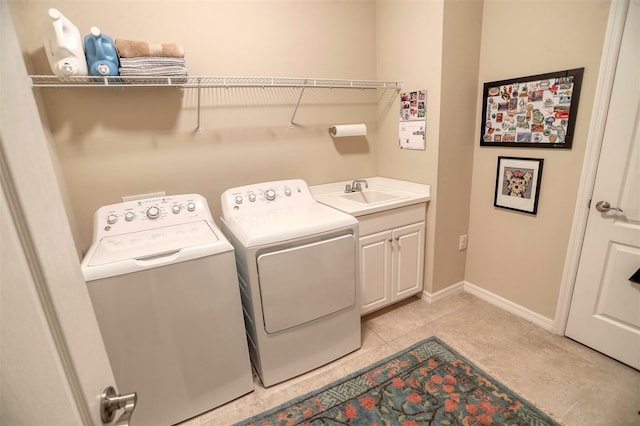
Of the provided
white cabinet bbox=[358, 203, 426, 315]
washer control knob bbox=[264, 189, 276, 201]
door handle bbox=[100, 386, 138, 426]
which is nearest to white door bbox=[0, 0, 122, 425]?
door handle bbox=[100, 386, 138, 426]

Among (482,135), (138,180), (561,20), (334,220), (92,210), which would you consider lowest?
(334,220)

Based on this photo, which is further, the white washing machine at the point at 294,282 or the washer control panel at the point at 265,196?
the washer control panel at the point at 265,196

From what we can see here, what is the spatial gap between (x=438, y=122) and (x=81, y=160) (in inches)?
93.2

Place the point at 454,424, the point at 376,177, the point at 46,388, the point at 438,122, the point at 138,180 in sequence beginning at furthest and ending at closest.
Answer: the point at 376,177 < the point at 438,122 < the point at 138,180 < the point at 454,424 < the point at 46,388

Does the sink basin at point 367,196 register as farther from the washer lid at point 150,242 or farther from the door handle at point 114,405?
the door handle at point 114,405

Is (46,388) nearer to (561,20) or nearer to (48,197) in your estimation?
(48,197)

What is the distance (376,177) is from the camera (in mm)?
2932

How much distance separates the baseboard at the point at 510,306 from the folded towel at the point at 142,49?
284 cm

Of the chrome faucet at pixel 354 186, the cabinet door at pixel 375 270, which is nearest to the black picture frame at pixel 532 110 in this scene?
the chrome faucet at pixel 354 186

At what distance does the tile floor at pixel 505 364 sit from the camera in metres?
1.62

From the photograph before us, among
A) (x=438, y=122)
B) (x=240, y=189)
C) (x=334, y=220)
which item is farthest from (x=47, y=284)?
(x=438, y=122)

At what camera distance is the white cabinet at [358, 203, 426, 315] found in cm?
224

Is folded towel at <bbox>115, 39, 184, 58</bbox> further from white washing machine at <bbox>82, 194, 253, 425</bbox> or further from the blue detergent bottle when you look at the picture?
white washing machine at <bbox>82, 194, 253, 425</bbox>

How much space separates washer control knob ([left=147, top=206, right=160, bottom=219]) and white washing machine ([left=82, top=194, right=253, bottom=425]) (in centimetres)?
5
